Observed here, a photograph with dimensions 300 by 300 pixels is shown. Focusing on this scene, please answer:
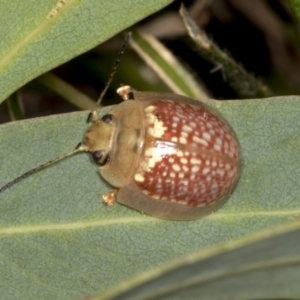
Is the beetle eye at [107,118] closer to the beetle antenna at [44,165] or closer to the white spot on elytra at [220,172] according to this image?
the beetle antenna at [44,165]

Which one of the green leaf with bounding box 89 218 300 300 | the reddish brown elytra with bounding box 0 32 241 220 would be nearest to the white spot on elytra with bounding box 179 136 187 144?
the reddish brown elytra with bounding box 0 32 241 220

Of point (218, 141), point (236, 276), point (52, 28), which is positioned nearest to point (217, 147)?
point (218, 141)

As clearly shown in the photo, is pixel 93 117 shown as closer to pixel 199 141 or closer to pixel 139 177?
pixel 139 177

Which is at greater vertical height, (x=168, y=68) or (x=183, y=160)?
(x=168, y=68)

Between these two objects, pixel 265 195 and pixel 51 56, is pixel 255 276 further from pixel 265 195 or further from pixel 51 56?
pixel 51 56

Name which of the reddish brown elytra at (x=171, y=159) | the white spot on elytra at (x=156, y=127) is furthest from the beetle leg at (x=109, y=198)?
the white spot on elytra at (x=156, y=127)

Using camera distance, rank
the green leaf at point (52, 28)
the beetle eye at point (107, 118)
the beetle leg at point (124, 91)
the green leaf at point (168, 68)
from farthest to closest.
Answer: the green leaf at point (168, 68) → the beetle leg at point (124, 91) → the beetle eye at point (107, 118) → the green leaf at point (52, 28)

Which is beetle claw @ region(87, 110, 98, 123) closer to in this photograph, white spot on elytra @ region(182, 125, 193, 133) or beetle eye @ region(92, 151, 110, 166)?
beetle eye @ region(92, 151, 110, 166)
